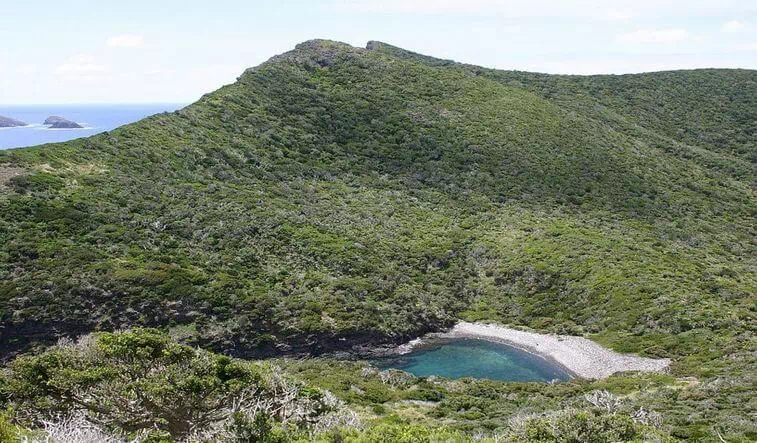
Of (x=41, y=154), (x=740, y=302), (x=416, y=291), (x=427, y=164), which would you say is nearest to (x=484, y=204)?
(x=427, y=164)

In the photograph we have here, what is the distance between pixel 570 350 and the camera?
50000 mm

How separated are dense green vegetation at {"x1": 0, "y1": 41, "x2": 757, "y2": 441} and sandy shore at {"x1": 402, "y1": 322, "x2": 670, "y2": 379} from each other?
5.64ft

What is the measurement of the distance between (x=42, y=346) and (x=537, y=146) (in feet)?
233

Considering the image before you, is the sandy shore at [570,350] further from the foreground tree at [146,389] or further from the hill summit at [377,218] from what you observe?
the foreground tree at [146,389]

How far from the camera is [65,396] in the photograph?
68.3 ft

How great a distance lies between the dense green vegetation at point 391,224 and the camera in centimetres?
4697

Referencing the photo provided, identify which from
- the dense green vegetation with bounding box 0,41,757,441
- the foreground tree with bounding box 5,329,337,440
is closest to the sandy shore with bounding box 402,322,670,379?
the dense green vegetation with bounding box 0,41,757,441

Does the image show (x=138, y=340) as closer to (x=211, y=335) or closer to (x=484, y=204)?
(x=211, y=335)

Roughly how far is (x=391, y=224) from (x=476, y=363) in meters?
26.4

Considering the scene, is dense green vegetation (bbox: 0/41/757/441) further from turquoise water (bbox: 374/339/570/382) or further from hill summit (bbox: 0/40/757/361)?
turquoise water (bbox: 374/339/570/382)

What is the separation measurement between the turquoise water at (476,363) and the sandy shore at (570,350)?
1.05 meters

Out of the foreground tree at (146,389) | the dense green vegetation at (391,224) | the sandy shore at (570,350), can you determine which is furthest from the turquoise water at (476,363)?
the foreground tree at (146,389)

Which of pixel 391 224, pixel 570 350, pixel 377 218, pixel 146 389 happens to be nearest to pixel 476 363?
pixel 570 350

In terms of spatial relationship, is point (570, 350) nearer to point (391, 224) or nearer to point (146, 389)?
point (391, 224)
